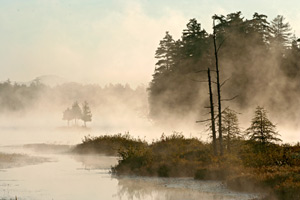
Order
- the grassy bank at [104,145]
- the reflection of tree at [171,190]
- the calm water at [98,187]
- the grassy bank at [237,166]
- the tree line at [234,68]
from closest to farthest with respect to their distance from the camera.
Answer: the reflection of tree at [171,190] → the calm water at [98,187] → the grassy bank at [237,166] → the grassy bank at [104,145] → the tree line at [234,68]

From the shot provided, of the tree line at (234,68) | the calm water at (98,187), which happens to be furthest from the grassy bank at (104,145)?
the tree line at (234,68)

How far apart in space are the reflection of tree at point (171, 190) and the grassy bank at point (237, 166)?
0.80 metres

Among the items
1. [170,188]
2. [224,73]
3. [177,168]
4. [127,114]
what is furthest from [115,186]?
[127,114]

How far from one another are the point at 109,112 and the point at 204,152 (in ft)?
478

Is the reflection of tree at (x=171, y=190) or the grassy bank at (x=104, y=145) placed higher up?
the grassy bank at (x=104, y=145)

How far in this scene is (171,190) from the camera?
1666cm

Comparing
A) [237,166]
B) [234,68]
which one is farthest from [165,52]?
[237,166]

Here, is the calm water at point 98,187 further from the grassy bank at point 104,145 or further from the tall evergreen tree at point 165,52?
the tall evergreen tree at point 165,52

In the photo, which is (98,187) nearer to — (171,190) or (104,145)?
(171,190)

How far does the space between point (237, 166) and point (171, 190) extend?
419 cm

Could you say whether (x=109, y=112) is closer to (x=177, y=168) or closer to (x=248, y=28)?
(x=248, y=28)

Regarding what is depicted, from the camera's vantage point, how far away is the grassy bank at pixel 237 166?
51.3 feet

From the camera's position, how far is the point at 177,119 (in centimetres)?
6850

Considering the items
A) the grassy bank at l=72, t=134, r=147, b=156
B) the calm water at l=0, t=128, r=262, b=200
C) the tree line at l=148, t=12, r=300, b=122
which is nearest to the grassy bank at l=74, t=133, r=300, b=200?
the calm water at l=0, t=128, r=262, b=200
